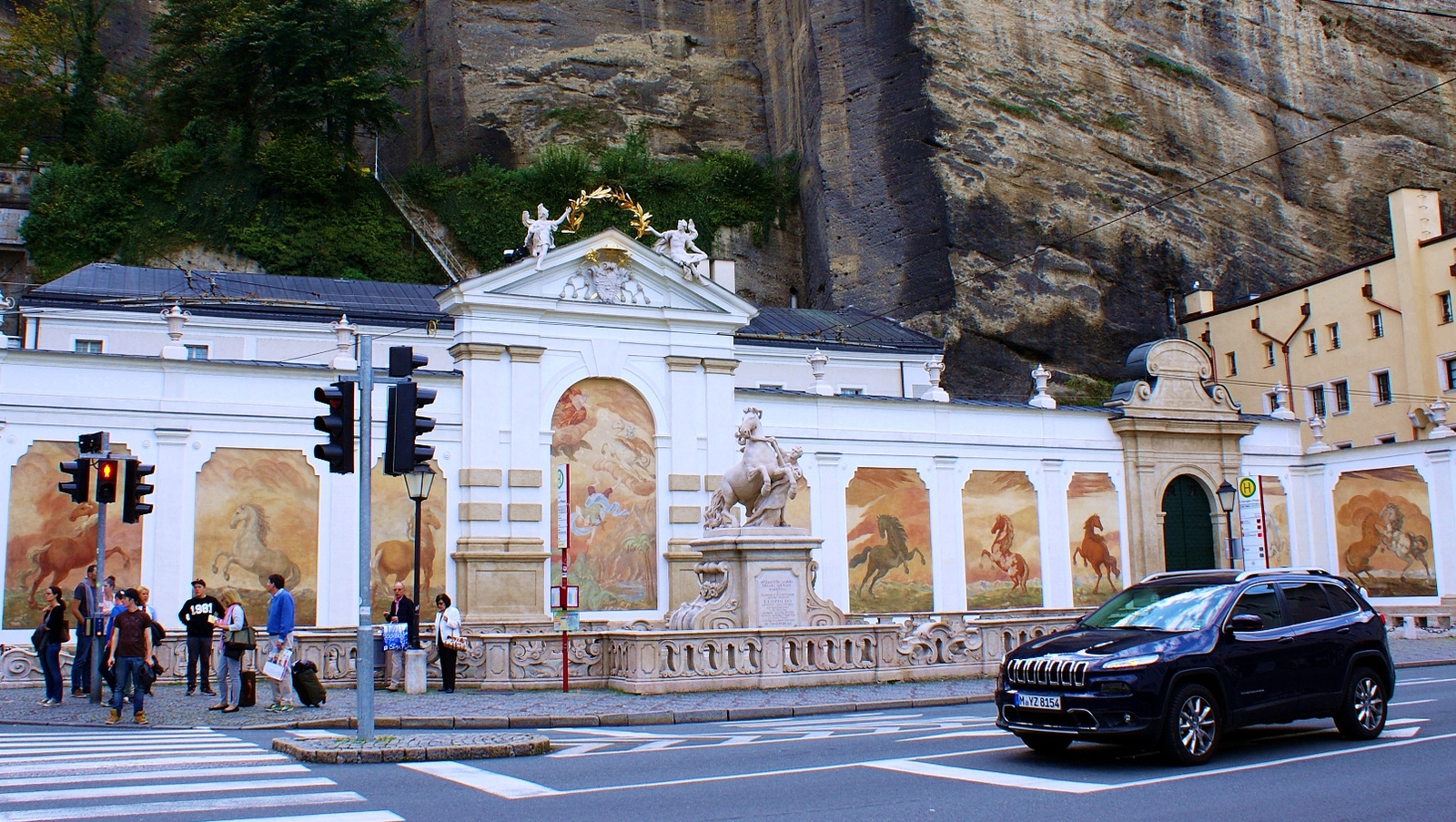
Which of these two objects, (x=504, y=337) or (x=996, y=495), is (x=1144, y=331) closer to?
(x=996, y=495)

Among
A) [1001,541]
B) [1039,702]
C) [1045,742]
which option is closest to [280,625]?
[1045,742]

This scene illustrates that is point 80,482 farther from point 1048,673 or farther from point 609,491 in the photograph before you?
point 1048,673

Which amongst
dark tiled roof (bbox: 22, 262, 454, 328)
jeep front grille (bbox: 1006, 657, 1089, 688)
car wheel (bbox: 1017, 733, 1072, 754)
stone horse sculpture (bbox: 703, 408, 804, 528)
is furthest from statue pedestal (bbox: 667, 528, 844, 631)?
dark tiled roof (bbox: 22, 262, 454, 328)

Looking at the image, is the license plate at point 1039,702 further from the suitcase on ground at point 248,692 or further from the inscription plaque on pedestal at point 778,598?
the suitcase on ground at point 248,692

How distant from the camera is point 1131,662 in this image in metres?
10.6

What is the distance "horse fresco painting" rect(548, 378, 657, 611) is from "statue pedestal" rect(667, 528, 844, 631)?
638 cm

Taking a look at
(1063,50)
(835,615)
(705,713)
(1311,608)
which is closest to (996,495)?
(835,615)

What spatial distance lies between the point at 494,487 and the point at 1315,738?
1836 centimetres

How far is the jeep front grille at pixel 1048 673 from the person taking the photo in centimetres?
1077

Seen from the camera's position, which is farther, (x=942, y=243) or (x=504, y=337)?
(x=942, y=243)

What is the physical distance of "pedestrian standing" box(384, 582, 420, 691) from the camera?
1970 centimetres

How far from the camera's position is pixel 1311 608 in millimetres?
12250

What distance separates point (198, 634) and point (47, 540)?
670 centimetres

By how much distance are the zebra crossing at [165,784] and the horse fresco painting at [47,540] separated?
35.6 ft
